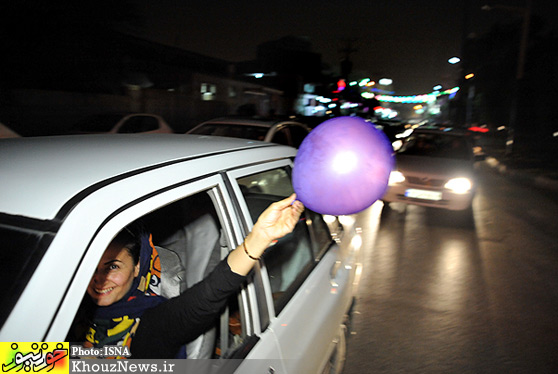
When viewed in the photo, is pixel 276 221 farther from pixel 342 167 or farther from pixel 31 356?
pixel 31 356

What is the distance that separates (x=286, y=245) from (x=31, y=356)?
1.48 meters

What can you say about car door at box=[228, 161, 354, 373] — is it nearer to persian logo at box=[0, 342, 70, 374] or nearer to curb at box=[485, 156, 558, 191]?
persian logo at box=[0, 342, 70, 374]

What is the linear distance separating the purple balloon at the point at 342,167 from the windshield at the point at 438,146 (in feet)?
24.0

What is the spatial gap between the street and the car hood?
949 mm

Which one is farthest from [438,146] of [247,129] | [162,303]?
[162,303]

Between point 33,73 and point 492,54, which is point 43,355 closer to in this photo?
point 33,73

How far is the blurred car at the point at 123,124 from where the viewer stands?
11.4 meters

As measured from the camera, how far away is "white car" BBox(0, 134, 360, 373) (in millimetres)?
984

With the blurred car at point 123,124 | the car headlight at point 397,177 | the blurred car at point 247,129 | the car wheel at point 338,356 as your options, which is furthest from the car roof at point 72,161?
the blurred car at point 123,124

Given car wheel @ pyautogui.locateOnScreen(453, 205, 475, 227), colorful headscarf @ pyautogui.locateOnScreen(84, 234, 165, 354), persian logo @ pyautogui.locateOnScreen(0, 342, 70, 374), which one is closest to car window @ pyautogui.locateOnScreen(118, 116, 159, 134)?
car wheel @ pyautogui.locateOnScreen(453, 205, 475, 227)

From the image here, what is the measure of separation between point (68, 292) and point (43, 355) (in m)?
0.16

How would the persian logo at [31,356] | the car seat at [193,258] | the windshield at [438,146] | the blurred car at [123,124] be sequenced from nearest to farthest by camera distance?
the persian logo at [31,356]
the car seat at [193,258]
the windshield at [438,146]
the blurred car at [123,124]

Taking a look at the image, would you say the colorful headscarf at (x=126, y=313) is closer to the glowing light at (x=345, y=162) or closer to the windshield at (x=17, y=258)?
the windshield at (x=17, y=258)

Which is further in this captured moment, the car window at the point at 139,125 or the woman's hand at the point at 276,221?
the car window at the point at 139,125
